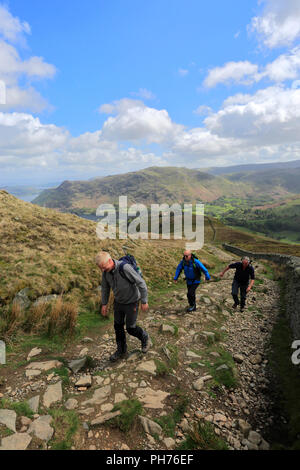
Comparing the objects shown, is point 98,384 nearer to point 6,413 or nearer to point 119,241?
point 6,413

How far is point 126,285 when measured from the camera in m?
5.60

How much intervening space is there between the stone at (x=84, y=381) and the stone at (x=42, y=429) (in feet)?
3.79

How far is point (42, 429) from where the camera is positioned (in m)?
3.68

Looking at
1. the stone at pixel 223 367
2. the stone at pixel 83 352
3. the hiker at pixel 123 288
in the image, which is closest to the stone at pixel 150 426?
the hiker at pixel 123 288

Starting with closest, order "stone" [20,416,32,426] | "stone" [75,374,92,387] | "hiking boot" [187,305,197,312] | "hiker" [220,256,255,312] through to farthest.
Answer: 1. "stone" [20,416,32,426]
2. "stone" [75,374,92,387]
3. "hiking boot" [187,305,197,312]
4. "hiker" [220,256,255,312]

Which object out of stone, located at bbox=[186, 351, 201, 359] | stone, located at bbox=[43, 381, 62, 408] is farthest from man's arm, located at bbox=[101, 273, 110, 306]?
stone, located at bbox=[186, 351, 201, 359]

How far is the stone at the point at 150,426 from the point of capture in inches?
152

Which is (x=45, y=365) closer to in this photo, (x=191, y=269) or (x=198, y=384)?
(x=198, y=384)

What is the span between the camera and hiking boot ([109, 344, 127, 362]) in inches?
238

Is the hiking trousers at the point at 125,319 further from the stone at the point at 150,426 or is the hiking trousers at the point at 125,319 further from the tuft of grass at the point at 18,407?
the tuft of grass at the point at 18,407

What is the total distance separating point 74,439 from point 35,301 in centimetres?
618

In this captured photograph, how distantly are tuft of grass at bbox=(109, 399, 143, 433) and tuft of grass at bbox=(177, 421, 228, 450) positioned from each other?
0.89 metres

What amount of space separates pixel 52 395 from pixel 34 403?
0.39m

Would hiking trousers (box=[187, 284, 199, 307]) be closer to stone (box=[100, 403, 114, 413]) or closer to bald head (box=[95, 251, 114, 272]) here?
bald head (box=[95, 251, 114, 272])
